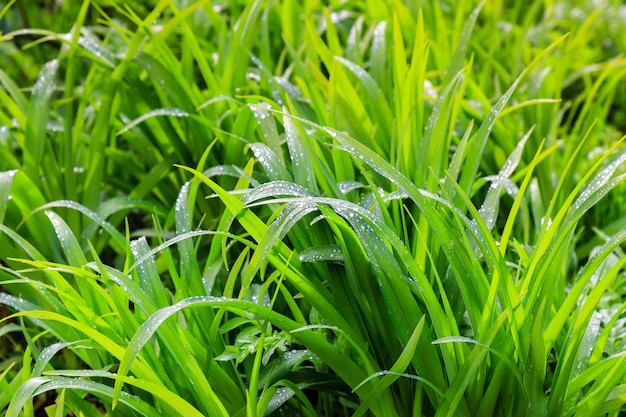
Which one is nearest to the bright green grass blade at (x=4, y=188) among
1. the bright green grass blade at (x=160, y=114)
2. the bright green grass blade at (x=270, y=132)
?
the bright green grass blade at (x=160, y=114)

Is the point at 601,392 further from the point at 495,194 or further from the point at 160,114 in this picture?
the point at 160,114

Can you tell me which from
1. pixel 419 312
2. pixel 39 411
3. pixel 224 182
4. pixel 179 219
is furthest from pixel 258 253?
pixel 39 411

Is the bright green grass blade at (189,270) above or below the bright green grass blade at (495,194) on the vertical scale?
below

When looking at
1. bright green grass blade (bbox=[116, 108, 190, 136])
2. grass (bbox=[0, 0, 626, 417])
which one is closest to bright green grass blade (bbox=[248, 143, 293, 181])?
grass (bbox=[0, 0, 626, 417])

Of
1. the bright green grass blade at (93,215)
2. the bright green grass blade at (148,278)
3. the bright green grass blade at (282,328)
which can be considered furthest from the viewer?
the bright green grass blade at (93,215)

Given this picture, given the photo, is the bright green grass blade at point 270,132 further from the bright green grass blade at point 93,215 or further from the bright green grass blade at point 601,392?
the bright green grass blade at point 601,392

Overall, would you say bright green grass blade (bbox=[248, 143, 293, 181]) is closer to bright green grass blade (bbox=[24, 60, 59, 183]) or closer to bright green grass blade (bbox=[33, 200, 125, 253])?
bright green grass blade (bbox=[33, 200, 125, 253])

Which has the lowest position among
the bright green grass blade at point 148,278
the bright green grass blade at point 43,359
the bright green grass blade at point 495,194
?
the bright green grass blade at point 43,359

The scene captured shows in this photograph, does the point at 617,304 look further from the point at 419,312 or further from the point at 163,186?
the point at 163,186

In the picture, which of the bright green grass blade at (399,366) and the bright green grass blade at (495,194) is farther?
the bright green grass blade at (495,194)
